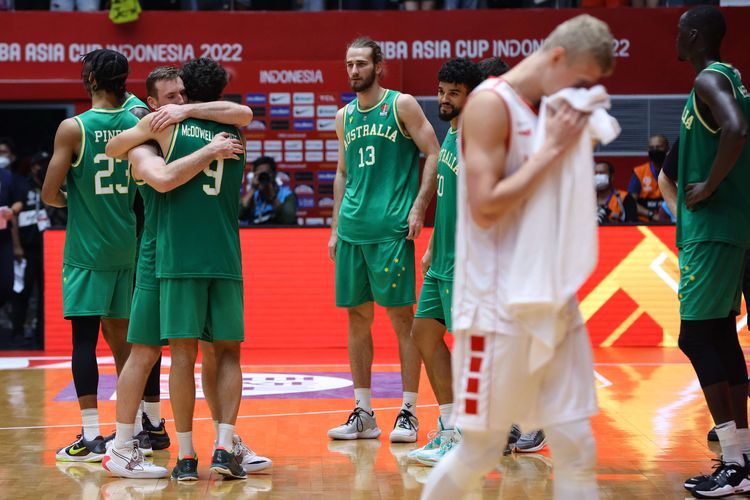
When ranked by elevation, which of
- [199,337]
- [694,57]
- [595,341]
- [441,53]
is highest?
[441,53]

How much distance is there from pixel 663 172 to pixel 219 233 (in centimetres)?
236

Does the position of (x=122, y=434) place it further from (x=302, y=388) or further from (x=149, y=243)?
(x=302, y=388)

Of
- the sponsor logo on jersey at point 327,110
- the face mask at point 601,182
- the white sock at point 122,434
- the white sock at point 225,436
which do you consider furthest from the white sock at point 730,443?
the sponsor logo on jersey at point 327,110

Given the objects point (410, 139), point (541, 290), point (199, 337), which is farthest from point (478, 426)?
point (410, 139)

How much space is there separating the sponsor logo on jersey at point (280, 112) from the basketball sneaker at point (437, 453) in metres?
8.20

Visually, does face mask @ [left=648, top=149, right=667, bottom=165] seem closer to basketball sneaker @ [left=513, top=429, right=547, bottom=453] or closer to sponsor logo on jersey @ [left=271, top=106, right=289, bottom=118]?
sponsor logo on jersey @ [left=271, top=106, right=289, bottom=118]

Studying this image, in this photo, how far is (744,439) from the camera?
5.28 m

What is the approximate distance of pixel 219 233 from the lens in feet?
17.3

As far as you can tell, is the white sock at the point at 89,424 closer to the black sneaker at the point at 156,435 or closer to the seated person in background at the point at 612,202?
the black sneaker at the point at 156,435

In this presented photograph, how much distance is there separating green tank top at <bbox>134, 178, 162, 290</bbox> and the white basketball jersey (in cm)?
222

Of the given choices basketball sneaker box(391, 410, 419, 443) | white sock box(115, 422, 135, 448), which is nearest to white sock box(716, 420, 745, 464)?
basketball sneaker box(391, 410, 419, 443)

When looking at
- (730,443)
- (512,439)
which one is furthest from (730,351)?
(512,439)

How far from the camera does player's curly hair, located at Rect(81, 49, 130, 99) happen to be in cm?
578

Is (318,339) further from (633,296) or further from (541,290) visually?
(541,290)
